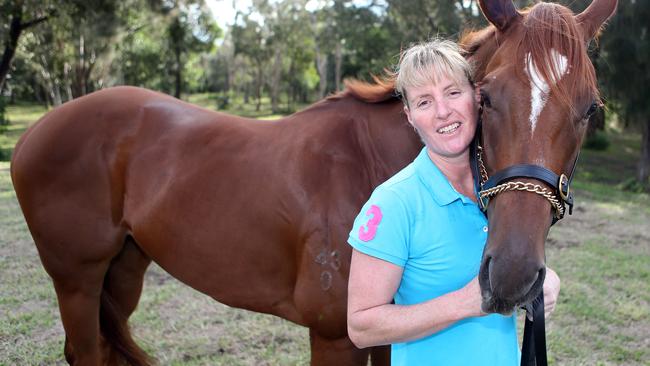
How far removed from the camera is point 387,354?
2359mm

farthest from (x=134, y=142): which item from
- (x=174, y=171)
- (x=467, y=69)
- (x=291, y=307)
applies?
(x=467, y=69)

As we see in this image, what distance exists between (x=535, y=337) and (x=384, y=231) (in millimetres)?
501

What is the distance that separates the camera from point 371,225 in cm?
126

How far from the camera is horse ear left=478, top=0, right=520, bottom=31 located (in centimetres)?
151

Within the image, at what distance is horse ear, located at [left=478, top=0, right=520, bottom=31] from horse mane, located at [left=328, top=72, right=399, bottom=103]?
2.06 ft

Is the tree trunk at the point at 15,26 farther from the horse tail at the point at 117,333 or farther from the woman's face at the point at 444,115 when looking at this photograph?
the woman's face at the point at 444,115

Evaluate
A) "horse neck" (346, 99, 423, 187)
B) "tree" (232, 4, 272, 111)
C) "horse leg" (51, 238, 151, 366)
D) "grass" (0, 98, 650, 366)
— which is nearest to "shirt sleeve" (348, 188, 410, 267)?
"horse neck" (346, 99, 423, 187)

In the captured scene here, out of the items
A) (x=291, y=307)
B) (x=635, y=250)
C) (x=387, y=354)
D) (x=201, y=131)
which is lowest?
(x=635, y=250)

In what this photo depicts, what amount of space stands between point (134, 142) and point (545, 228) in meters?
2.02

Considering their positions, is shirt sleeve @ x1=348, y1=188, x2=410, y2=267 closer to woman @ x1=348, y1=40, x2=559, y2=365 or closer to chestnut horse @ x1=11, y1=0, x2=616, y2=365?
woman @ x1=348, y1=40, x2=559, y2=365

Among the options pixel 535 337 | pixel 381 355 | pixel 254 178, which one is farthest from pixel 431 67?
pixel 381 355

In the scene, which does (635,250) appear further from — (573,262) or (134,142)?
(134,142)

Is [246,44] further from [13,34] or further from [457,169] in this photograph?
[457,169]

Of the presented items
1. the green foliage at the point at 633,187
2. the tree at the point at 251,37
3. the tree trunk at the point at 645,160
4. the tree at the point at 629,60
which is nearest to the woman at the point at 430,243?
the tree at the point at 629,60
